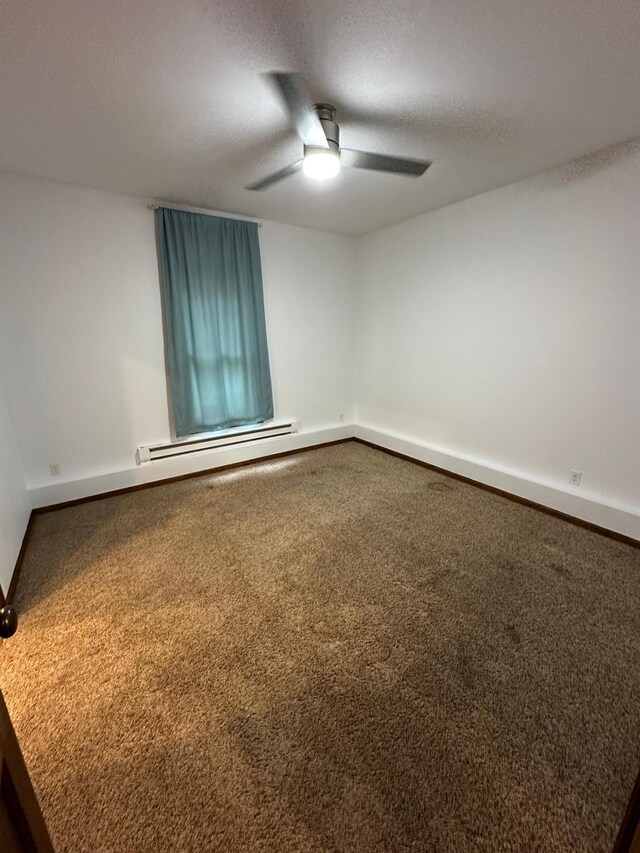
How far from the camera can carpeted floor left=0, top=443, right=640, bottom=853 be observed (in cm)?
108

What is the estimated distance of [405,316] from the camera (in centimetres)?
375

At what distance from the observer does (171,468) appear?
3.39m

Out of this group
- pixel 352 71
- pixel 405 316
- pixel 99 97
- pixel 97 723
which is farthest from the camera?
pixel 405 316

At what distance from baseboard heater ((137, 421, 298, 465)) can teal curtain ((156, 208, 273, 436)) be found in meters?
0.10

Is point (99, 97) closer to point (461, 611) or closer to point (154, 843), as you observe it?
point (154, 843)

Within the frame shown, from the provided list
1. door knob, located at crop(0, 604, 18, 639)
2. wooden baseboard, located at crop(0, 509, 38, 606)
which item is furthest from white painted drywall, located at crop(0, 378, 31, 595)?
door knob, located at crop(0, 604, 18, 639)

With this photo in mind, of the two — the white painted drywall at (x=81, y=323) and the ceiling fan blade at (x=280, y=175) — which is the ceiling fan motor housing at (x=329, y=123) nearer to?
the ceiling fan blade at (x=280, y=175)

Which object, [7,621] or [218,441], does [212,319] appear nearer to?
[218,441]

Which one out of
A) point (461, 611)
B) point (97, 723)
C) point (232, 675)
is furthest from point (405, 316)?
point (97, 723)

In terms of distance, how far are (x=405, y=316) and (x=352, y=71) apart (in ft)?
7.94

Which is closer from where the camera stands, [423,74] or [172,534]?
[423,74]

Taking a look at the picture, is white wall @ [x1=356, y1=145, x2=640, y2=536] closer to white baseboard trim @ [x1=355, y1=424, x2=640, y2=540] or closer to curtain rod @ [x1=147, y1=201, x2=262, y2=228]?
white baseboard trim @ [x1=355, y1=424, x2=640, y2=540]

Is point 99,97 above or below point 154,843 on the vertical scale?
above

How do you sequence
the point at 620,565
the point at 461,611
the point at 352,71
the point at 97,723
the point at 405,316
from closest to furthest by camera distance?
1. the point at 97,723
2. the point at 352,71
3. the point at 461,611
4. the point at 620,565
5. the point at 405,316
